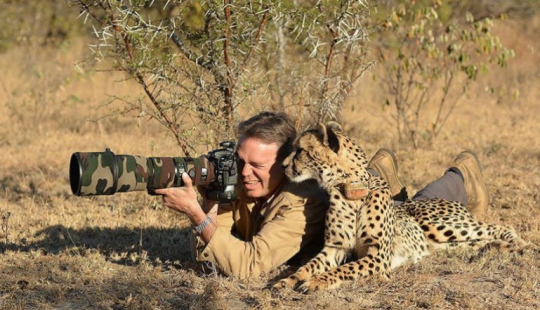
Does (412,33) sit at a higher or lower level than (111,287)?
higher

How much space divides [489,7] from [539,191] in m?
8.92

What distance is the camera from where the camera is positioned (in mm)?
3650

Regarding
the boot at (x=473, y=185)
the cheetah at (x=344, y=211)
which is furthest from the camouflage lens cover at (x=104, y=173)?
the boot at (x=473, y=185)

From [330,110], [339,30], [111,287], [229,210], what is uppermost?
[339,30]

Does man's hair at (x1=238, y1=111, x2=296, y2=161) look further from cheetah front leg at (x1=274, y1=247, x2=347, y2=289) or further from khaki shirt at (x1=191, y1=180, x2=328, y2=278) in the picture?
cheetah front leg at (x1=274, y1=247, x2=347, y2=289)

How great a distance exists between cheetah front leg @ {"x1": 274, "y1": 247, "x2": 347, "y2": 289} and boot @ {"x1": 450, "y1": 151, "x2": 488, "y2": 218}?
209 centimetres

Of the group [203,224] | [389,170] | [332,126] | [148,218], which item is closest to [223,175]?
[203,224]

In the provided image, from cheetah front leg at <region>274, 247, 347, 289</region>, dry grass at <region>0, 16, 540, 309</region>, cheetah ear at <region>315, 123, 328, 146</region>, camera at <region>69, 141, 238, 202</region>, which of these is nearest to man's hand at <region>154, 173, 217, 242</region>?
camera at <region>69, 141, 238, 202</region>

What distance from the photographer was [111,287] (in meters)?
4.30

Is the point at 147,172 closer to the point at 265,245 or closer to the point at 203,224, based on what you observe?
the point at 203,224

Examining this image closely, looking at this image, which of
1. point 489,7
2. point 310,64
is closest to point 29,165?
point 310,64

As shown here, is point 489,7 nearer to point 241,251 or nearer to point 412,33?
point 412,33

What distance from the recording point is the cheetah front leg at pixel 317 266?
425 centimetres

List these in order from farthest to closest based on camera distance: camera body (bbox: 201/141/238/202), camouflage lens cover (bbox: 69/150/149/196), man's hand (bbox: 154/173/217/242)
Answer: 1. camera body (bbox: 201/141/238/202)
2. man's hand (bbox: 154/173/217/242)
3. camouflage lens cover (bbox: 69/150/149/196)
